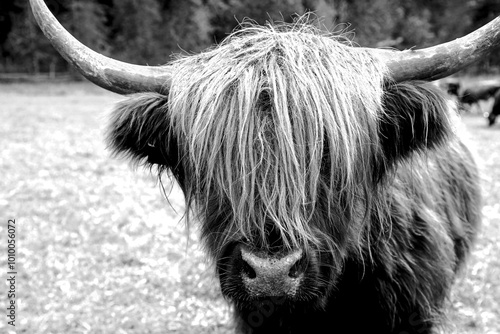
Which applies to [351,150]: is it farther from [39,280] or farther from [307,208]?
[39,280]

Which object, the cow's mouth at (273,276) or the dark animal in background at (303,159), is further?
the dark animal in background at (303,159)

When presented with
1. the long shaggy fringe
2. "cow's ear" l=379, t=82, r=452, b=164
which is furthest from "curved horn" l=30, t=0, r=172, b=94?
"cow's ear" l=379, t=82, r=452, b=164

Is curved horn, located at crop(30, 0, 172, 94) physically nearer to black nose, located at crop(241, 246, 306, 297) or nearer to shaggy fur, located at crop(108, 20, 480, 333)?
shaggy fur, located at crop(108, 20, 480, 333)

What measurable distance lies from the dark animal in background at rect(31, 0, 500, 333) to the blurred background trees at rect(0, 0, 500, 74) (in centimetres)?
2747

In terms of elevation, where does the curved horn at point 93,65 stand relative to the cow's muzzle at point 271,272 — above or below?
above

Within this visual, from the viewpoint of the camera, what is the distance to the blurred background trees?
32.5m

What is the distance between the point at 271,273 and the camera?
6.92 ft

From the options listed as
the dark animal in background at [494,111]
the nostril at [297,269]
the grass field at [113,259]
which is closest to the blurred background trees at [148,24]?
the dark animal in background at [494,111]

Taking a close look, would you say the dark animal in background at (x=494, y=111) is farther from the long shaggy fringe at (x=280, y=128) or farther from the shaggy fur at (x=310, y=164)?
the long shaggy fringe at (x=280, y=128)

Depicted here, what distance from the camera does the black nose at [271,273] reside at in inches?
83.4

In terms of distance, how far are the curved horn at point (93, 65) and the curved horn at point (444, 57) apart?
1192 millimetres

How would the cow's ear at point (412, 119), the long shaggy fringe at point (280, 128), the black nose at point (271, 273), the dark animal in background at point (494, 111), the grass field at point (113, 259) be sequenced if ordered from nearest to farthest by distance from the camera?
1. the black nose at point (271, 273)
2. the long shaggy fringe at point (280, 128)
3. the cow's ear at point (412, 119)
4. the grass field at point (113, 259)
5. the dark animal in background at point (494, 111)

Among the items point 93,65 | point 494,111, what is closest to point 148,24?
point 494,111

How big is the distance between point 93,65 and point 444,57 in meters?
1.76
